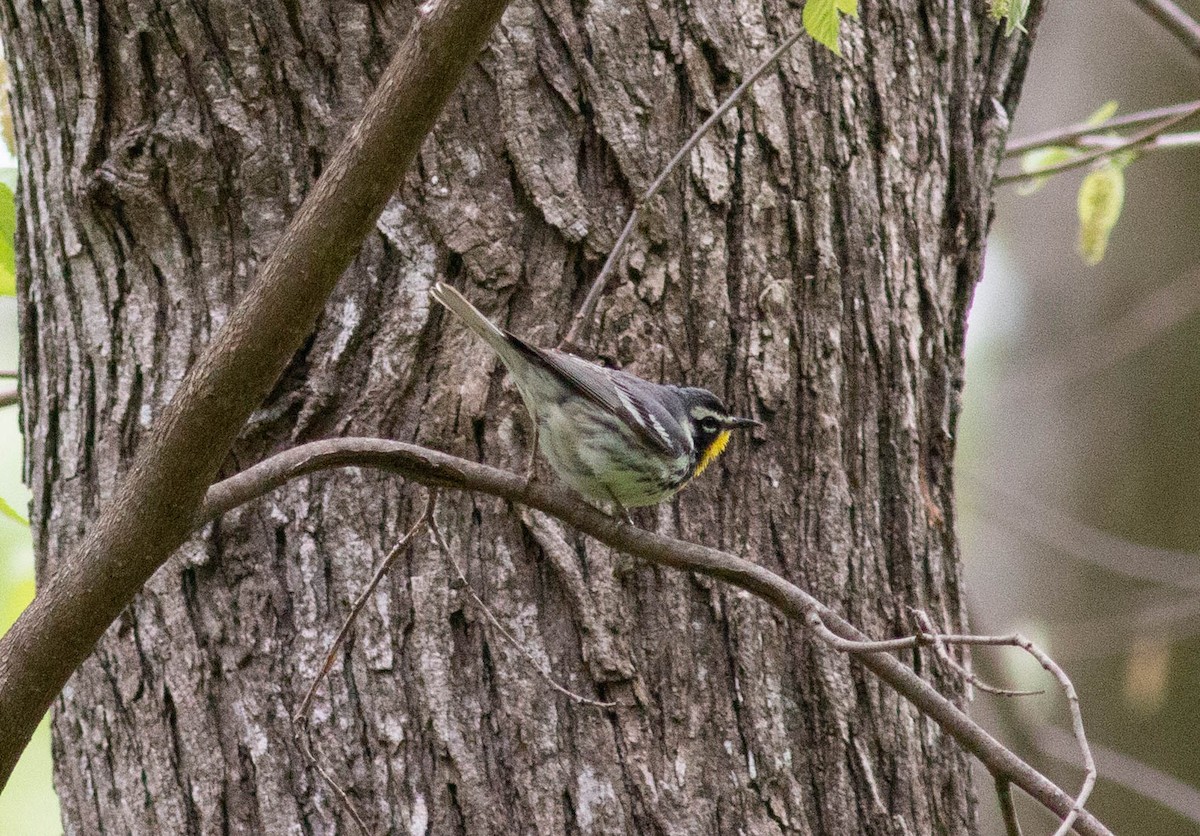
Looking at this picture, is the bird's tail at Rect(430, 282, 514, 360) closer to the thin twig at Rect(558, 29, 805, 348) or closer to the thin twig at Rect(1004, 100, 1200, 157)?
the thin twig at Rect(558, 29, 805, 348)

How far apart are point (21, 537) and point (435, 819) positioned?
3.01m

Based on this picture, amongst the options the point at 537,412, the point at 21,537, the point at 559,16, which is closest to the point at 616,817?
the point at 537,412

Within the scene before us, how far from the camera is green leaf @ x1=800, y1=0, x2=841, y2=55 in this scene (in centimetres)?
212

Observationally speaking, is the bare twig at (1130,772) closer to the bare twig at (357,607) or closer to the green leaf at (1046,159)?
the green leaf at (1046,159)

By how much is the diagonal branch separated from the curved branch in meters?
0.12

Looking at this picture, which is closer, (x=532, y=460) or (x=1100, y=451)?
(x=532, y=460)

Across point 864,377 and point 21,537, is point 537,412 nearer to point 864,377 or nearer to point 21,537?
point 864,377

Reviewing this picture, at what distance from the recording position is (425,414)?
2.72 metres

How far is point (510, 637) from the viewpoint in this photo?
97.5 inches

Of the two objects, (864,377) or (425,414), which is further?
(864,377)

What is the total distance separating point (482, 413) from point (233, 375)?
32.9 inches

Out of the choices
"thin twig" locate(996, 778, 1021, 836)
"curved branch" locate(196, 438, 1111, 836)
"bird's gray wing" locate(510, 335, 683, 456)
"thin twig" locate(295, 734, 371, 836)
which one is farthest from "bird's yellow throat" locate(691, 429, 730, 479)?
"thin twig" locate(295, 734, 371, 836)

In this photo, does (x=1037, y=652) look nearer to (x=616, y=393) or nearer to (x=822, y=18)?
(x=822, y=18)

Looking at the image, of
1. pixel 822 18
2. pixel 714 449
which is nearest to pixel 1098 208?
pixel 714 449
